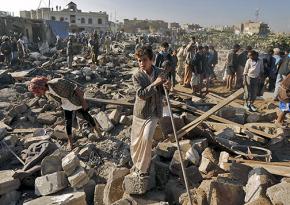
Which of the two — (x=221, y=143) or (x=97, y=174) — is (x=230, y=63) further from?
(x=97, y=174)

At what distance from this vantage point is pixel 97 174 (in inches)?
203

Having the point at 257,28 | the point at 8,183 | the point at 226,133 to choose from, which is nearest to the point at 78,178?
the point at 8,183

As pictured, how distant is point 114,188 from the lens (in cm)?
445

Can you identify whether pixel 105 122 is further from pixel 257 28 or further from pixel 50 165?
pixel 257 28

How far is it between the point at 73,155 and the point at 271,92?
8736 mm

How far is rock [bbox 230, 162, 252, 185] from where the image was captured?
4.38 metres

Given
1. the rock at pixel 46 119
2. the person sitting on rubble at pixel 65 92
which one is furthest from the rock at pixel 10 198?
the rock at pixel 46 119

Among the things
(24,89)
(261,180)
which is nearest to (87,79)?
(24,89)

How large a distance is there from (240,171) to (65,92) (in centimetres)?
310

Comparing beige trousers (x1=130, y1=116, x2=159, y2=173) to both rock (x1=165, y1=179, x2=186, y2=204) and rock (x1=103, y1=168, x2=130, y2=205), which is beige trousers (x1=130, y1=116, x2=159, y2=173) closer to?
rock (x1=103, y1=168, x2=130, y2=205)

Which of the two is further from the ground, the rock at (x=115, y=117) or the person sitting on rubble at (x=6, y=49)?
the person sitting on rubble at (x=6, y=49)

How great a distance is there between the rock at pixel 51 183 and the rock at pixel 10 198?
0.39m

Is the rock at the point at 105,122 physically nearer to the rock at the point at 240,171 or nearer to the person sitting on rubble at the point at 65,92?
the person sitting on rubble at the point at 65,92

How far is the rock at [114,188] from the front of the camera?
438 centimetres
